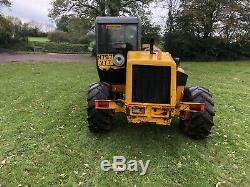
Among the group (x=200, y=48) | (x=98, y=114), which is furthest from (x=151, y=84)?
(x=200, y=48)

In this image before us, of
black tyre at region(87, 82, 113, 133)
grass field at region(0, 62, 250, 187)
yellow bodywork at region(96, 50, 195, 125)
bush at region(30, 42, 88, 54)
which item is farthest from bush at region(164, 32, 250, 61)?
yellow bodywork at region(96, 50, 195, 125)

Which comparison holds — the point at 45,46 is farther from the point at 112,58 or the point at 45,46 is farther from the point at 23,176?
the point at 23,176

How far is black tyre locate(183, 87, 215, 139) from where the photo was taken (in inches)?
260

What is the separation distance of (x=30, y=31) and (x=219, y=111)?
3517 centimetres

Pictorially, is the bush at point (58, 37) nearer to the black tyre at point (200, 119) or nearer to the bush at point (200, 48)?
the bush at point (200, 48)

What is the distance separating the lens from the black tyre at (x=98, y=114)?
21.9ft

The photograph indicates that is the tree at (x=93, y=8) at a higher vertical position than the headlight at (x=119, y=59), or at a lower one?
higher

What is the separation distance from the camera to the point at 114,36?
7.75 meters

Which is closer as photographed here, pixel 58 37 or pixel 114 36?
pixel 114 36

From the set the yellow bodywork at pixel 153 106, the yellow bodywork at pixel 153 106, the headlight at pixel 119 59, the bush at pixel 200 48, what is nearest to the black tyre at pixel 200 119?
the yellow bodywork at pixel 153 106

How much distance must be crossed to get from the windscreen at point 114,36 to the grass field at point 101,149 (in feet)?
5.04

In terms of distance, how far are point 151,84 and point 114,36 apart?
2.01 m

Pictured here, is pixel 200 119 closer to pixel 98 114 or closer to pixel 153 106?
pixel 153 106

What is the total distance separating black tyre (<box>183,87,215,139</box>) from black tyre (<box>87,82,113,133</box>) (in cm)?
150
